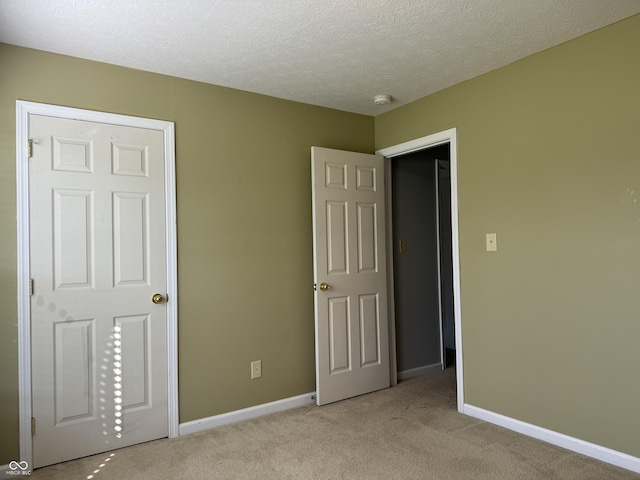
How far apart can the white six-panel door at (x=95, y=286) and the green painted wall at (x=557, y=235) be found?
2169 millimetres

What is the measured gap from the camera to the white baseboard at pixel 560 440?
94.2 inches

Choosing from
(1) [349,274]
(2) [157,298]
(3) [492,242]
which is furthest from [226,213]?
(3) [492,242]

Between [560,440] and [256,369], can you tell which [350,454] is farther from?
[560,440]

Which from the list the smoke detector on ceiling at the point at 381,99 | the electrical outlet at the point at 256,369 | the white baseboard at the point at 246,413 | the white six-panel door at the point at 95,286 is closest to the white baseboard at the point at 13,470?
the white six-panel door at the point at 95,286

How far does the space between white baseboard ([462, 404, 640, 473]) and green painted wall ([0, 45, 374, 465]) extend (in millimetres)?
1300

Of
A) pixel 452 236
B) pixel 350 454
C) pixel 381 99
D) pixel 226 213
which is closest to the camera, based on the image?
pixel 350 454

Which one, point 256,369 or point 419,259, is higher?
point 419,259

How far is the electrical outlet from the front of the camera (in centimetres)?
329

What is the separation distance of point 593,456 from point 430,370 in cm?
190

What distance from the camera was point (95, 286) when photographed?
8.93 ft

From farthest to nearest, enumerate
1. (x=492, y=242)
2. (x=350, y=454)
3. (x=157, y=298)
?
(x=492, y=242)
(x=157, y=298)
(x=350, y=454)

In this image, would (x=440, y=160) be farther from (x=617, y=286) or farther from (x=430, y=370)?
(x=617, y=286)

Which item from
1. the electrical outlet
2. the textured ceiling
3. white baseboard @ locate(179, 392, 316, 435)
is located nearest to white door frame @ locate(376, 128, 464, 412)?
the textured ceiling

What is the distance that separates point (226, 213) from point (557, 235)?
216cm
